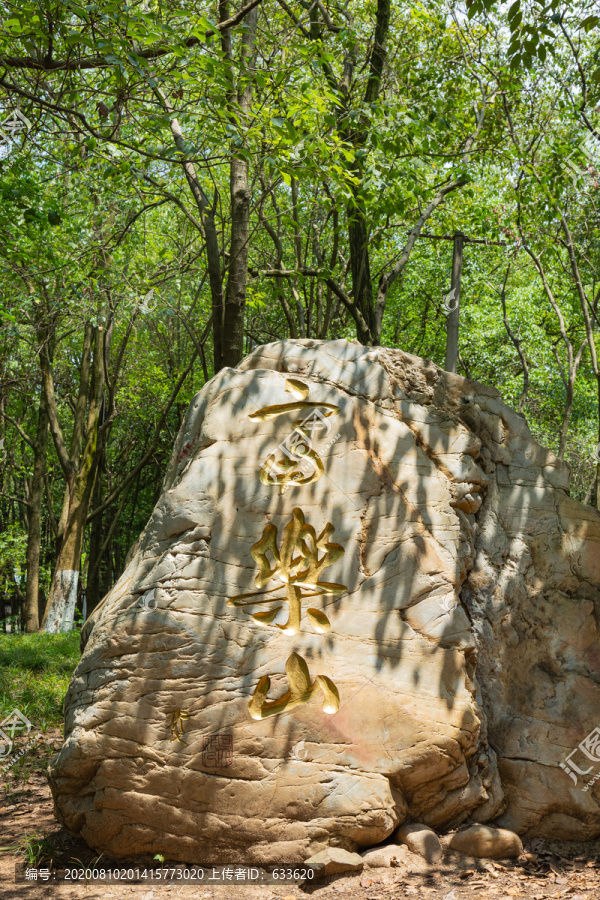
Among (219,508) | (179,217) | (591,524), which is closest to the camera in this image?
(219,508)

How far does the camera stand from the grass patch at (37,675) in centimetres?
691

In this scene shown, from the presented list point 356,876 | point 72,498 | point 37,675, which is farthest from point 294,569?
point 72,498

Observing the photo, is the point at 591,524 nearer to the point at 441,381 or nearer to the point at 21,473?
the point at 441,381

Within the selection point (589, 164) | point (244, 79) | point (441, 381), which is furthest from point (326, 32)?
point (441, 381)

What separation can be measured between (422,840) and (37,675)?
5.46m

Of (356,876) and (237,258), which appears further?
(237,258)

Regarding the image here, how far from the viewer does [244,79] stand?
6301 millimetres

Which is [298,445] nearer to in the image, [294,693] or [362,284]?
[294,693]

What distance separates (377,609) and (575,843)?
75.3 inches

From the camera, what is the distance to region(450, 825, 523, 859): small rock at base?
4223 mm

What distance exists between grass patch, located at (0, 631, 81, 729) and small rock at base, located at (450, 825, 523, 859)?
415cm

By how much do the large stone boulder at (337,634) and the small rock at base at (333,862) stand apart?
0.07 metres

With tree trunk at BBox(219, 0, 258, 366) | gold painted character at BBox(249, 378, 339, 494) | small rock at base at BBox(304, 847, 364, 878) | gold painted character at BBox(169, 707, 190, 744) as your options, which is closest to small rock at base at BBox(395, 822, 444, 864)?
small rock at base at BBox(304, 847, 364, 878)

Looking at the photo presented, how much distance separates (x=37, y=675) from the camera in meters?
8.12
